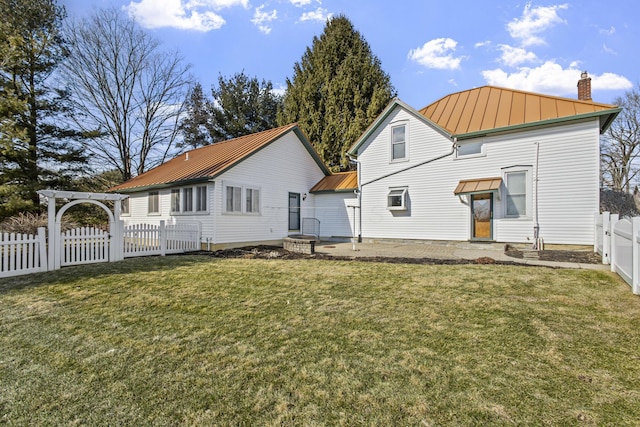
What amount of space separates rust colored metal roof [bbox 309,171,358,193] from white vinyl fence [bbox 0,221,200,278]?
6934mm

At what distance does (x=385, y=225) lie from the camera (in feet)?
47.7

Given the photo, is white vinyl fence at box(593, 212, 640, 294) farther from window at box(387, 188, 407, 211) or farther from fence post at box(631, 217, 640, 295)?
window at box(387, 188, 407, 211)

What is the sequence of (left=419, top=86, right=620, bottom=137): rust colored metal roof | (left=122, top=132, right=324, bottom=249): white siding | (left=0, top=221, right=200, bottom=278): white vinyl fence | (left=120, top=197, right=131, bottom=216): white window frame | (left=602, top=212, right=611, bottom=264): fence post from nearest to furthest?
(left=0, top=221, right=200, bottom=278): white vinyl fence → (left=602, top=212, right=611, bottom=264): fence post → (left=419, top=86, right=620, bottom=137): rust colored metal roof → (left=122, top=132, right=324, bottom=249): white siding → (left=120, top=197, right=131, bottom=216): white window frame

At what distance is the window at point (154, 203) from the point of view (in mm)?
15012

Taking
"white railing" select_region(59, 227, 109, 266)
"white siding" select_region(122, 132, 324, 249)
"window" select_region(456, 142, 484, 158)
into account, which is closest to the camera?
"white railing" select_region(59, 227, 109, 266)

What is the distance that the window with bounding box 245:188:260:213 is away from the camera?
13.6 m

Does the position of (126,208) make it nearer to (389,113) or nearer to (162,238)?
(162,238)

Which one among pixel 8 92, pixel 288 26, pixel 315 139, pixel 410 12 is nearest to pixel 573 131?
pixel 410 12

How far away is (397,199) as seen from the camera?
46.1 feet

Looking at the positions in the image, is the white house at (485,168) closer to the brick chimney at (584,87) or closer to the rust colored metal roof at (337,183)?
the brick chimney at (584,87)

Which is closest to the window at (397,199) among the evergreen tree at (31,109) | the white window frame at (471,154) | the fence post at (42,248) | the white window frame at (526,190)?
the white window frame at (471,154)

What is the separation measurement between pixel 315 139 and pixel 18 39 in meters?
17.9

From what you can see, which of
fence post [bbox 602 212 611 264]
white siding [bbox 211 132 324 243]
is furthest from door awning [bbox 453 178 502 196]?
white siding [bbox 211 132 324 243]

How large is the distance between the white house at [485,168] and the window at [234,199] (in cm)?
587
